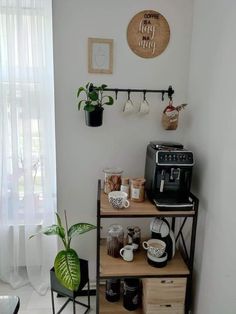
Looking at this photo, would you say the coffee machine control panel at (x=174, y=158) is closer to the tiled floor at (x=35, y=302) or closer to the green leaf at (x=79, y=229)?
the green leaf at (x=79, y=229)

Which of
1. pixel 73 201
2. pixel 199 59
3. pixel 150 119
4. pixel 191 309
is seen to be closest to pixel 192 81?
pixel 199 59

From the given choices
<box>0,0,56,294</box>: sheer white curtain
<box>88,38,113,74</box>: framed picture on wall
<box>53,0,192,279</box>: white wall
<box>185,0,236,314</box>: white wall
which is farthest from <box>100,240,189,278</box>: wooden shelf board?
<box>88,38,113,74</box>: framed picture on wall

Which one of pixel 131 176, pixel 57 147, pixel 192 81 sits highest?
pixel 192 81

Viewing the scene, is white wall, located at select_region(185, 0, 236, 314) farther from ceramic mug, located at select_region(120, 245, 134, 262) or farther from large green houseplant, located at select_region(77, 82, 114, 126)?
large green houseplant, located at select_region(77, 82, 114, 126)

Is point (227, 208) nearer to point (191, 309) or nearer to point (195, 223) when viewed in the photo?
point (195, 223)

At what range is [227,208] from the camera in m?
1.44

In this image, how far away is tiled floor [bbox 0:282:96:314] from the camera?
2031 mm

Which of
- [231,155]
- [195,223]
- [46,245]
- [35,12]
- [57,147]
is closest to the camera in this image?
[231,155]

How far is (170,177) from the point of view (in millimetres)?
1715

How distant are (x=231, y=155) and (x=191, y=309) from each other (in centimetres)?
120

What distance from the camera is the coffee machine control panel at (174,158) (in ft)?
5.46

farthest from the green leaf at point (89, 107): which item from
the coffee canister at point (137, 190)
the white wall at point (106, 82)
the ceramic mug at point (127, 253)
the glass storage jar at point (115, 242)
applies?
the ceramic mug at point (127, 253)

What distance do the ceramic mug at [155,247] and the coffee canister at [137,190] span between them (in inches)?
12.4

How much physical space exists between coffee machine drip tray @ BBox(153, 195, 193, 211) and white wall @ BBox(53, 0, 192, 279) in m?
0.41
